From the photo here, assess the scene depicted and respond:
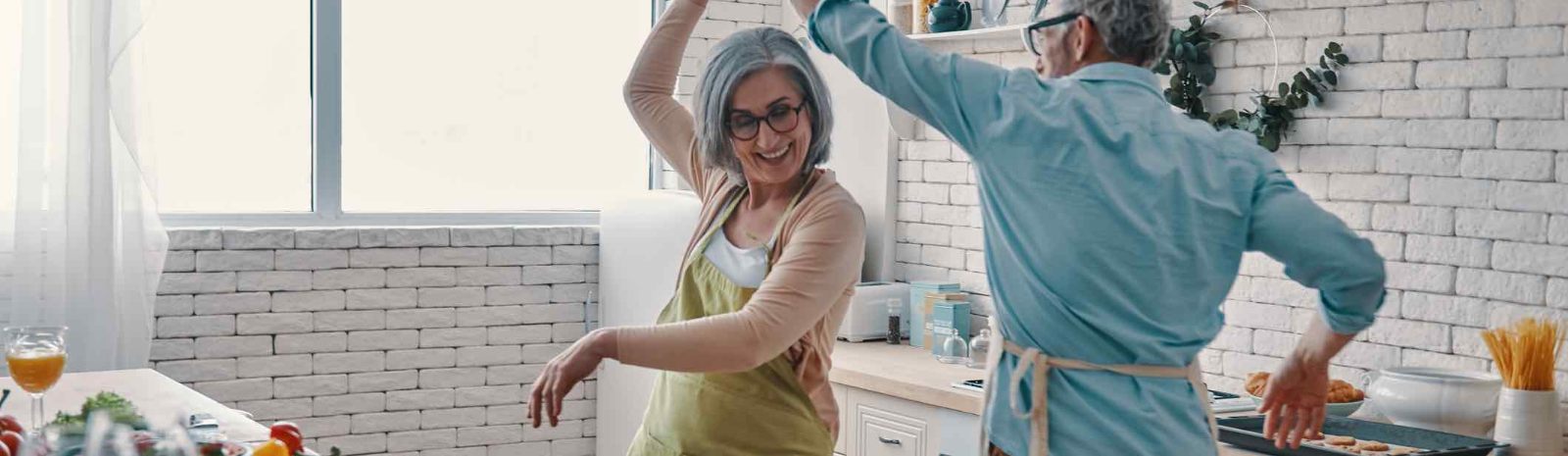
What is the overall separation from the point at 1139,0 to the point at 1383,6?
1703mm

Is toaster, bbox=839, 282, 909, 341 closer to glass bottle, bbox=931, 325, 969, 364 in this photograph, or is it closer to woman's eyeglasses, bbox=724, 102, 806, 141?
glass bottle, bbox=931, 325, 969, 364

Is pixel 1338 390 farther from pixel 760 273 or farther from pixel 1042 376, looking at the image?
pixel 760 273

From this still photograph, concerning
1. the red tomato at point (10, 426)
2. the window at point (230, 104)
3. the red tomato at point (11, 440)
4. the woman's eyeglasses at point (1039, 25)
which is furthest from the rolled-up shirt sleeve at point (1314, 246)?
the window at point (230, 104)

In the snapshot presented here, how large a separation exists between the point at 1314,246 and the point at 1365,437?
1.34 meters

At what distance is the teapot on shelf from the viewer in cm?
443

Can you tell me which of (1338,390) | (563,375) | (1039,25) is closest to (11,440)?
(563,375)

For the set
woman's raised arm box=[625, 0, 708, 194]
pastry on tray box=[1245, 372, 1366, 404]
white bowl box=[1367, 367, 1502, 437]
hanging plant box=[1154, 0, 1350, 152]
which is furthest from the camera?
hanging plant box=[1154, 0, 1350, 152]

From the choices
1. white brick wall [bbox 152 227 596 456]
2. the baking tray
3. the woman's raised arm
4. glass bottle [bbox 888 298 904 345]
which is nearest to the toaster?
glass bottle [bbox 888 298 904 345]

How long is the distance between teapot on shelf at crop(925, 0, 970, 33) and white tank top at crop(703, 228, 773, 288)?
2341mm

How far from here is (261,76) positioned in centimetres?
474

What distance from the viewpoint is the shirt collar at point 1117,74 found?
193 cm

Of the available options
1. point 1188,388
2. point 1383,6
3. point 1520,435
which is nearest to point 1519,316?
point 1520,435

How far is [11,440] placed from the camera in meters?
2.11

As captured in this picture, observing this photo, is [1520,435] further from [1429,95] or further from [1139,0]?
[1139,0]
